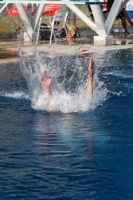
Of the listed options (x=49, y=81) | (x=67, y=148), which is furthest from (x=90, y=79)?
(x=67, y=148)

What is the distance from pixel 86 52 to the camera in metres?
16.0

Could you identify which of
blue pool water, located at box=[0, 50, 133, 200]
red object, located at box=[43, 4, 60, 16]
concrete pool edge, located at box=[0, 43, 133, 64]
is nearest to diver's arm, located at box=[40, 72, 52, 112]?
blue pool water, located at box=[0, 50, 133, 200]

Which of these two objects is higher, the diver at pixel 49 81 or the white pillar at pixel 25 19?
the diver at pixel 49 81

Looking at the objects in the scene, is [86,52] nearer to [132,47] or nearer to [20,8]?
[132,47]

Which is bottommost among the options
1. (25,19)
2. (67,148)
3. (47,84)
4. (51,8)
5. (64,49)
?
(51,8)

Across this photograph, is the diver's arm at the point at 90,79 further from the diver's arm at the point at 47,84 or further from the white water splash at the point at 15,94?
the white water splash at the point at 15,94

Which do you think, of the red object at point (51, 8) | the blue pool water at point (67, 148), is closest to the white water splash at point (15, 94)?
the blue pool water at point (67, 148)

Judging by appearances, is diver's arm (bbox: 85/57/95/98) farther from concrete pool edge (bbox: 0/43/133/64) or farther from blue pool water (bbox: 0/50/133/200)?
concrete pool edge (bbox: 0/43/133/64)

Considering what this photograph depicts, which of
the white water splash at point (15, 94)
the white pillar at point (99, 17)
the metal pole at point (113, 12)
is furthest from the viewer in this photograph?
the metal pole at point (113, 12)

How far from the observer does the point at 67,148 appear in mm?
6562

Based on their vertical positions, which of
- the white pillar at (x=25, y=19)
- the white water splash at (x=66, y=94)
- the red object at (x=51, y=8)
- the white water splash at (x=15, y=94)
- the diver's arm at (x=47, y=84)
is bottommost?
the red object at (x=51, y=8)

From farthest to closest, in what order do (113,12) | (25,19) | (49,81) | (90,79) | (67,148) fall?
(25,19) < (113,12) < (90,79) < (49,81) < (67,148)

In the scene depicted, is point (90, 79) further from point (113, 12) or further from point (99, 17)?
point (113, 12)

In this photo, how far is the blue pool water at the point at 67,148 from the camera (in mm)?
5344
